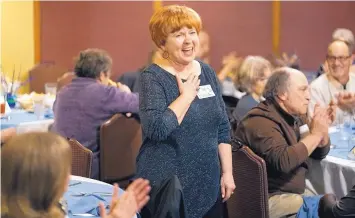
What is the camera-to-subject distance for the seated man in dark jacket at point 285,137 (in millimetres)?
3010

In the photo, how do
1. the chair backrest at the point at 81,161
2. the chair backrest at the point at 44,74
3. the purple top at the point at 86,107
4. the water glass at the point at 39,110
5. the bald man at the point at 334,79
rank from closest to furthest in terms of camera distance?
the chair backrest at the point at 81,161 < the purple top at the point at 86,107 < the bald man at the point at 334,79 < the water glass at the point at 39,110 < the chair backrest at the point at 44,74

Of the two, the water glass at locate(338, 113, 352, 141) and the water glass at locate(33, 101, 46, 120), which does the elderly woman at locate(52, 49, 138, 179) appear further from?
the water glass at locate(338, 113, 352, 141)

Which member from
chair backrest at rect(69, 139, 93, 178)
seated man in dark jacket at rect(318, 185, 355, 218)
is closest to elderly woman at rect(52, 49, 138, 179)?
Result: chair backrest at rect(69, 139, 93, 178)

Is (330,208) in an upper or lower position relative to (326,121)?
lower

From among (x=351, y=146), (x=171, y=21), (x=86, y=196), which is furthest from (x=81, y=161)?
(x=351, y=146)

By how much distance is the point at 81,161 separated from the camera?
2.90 meters

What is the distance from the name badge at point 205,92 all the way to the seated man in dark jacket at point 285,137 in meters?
0.56

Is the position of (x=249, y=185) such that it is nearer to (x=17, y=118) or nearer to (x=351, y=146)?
(x=351, y=146)

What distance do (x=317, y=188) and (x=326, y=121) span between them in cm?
38

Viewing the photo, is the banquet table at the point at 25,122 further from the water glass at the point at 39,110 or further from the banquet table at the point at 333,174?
the banquet table at the point at 333,174

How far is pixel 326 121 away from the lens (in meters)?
3.14

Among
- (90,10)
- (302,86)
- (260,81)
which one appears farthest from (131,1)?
(302,86)

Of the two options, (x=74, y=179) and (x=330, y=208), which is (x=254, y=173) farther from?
(x=74, y=179)

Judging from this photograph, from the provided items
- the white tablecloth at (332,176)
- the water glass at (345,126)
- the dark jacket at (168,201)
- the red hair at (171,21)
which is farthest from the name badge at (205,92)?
the water glass at (345,126)
